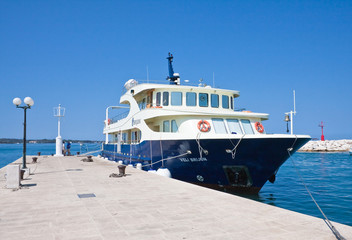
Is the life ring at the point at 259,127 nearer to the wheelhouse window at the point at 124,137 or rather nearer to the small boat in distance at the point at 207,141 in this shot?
the small boat in distance at the point at 207,141

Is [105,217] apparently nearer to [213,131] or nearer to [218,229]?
[218,229]

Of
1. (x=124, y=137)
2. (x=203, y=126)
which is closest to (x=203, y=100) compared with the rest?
(x=203, y=126)

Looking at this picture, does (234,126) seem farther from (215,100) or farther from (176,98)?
(176,98)

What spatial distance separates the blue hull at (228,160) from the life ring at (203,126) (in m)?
1.34

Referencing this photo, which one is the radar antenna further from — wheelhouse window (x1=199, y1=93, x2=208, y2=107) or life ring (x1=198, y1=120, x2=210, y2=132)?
life ring (x1=198, y1=120, x2=210, y2=132)

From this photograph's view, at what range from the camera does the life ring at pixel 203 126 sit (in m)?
14.1

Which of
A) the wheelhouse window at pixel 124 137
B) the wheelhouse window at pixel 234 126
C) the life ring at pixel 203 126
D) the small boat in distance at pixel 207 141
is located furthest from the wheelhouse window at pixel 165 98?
the wheelhouse window at pixel 124 137

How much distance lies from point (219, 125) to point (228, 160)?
2.56 metres

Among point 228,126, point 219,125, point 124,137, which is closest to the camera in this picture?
point 219,125

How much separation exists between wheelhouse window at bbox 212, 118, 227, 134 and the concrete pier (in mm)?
6629

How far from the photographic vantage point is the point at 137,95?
19562mm

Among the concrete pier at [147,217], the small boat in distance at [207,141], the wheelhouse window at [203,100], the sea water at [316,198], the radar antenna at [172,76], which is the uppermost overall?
the radar antenna at [172,76]

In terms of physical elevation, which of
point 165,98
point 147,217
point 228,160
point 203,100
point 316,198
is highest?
point 165,98

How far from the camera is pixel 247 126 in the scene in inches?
611
